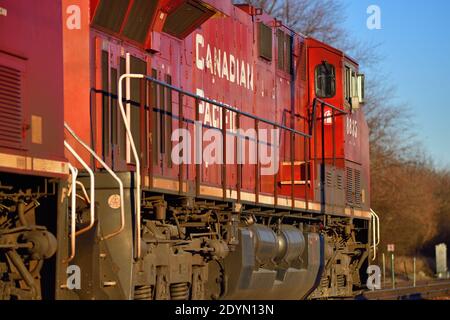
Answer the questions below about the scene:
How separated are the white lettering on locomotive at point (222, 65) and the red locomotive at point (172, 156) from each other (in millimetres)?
35

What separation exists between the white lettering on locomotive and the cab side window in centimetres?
256

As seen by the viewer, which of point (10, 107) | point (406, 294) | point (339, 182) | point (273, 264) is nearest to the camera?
point (10, 107)

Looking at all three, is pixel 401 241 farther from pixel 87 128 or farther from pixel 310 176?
pixel 87 128

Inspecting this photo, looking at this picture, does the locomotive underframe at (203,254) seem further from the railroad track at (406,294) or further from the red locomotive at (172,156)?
the railroad track at (406,294)

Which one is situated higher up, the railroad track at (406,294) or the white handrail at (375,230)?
the white handrail at (375,230)

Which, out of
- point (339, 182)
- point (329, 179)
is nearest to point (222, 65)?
point (329, 179)

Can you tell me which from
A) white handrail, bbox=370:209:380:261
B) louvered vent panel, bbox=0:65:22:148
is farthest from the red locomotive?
white handrail, bbox=370:209:380:261

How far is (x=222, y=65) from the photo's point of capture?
43.6 feet

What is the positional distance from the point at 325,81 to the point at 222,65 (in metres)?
3.87

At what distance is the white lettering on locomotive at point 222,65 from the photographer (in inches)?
492

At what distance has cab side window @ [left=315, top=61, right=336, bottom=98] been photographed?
653 inches

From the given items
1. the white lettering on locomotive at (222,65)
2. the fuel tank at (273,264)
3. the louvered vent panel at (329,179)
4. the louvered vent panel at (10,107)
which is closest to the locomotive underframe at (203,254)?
the fuel tank at (273,264)

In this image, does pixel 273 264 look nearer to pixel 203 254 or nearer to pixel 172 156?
pixel 203 254

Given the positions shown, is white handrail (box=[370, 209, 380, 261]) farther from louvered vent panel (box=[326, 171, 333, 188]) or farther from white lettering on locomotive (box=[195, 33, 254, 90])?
white lettering on locomotive (box=[195, 33, 254, 90])
